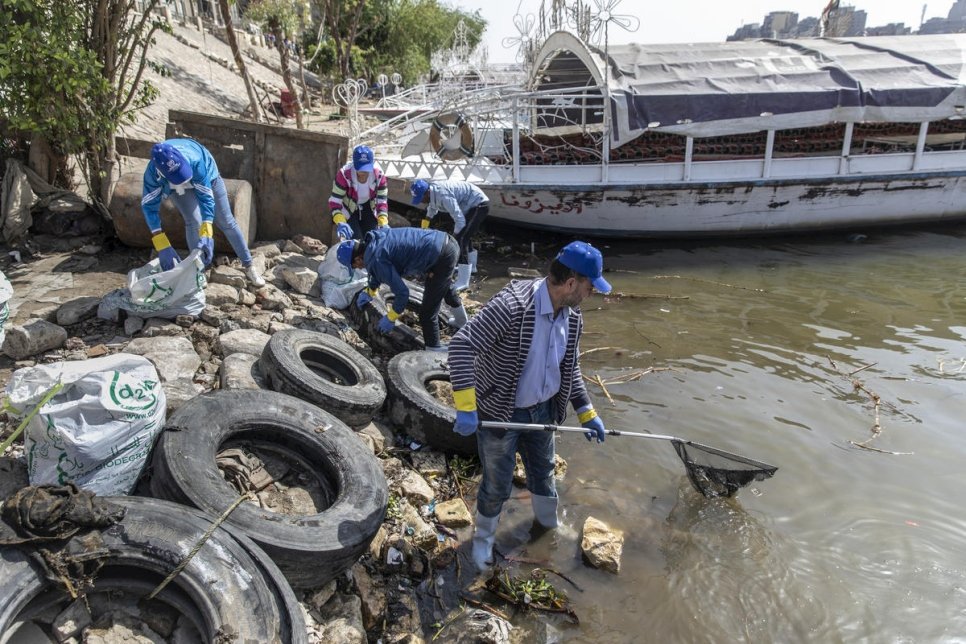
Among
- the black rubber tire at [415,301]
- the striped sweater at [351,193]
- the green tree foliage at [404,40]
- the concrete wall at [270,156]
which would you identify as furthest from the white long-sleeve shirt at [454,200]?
the green tree foliage at [404,40]

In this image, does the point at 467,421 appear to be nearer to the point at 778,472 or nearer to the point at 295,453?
the point at 295,453

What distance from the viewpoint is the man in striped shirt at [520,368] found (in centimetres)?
329

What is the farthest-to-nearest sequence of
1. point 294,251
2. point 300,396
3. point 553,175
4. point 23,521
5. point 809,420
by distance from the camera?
point 553,175 → point 294,251 → point 809,420 → point 300,396 → point 23,521

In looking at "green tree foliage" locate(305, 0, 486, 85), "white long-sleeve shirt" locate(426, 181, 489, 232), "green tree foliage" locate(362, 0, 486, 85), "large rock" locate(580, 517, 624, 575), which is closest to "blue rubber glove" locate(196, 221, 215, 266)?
"white long-sleeve shirt" locate(426, 181, 489, 232)

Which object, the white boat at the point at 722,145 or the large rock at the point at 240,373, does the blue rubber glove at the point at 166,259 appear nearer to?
the large rock at the point at 240,373

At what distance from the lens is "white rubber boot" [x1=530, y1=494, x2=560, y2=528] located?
4199mm

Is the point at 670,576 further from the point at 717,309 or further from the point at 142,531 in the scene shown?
the point at 717,309

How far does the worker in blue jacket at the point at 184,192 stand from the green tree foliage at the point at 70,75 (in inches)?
75.9

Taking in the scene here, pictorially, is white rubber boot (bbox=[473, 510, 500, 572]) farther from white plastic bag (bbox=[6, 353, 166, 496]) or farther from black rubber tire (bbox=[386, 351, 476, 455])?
white plastic bag (bbox=[6, 353, 166, 496])

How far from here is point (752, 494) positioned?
15.7 ft

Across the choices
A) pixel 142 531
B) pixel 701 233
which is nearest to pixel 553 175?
pixel 701 233

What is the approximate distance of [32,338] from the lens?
4754mm

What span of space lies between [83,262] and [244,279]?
1.92 m

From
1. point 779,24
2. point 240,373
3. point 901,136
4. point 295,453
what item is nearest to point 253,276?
point 240,373
